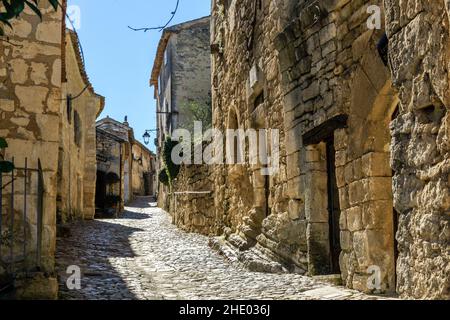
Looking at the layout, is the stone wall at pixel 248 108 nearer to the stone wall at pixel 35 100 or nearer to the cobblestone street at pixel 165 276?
the cobblestone street at pixel 165 276

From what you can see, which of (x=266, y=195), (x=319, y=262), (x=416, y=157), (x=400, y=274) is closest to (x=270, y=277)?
(x=319, y=262)

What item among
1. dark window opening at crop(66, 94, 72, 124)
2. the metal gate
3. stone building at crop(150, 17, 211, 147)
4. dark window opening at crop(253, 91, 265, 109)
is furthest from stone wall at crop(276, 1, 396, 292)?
stone building at crop(150, 17, 211, 147)

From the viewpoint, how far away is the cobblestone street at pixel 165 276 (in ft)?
17.1

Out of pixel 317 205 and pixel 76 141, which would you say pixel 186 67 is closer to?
pixel 76 141

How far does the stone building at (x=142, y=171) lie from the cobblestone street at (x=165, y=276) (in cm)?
2920

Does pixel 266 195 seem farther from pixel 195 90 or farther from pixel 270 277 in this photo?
pixel 195 90

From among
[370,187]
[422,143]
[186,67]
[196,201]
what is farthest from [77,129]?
[422,143]

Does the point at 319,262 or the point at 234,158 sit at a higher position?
the point at 234,158

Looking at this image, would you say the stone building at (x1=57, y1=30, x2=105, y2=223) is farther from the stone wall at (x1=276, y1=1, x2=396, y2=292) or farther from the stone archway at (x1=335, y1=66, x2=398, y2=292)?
the stone archway at (x1=335, y1=66, x2=398, y2=292)

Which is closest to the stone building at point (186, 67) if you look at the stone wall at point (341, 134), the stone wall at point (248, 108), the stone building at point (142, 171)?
the stone wall at point (248, 108)

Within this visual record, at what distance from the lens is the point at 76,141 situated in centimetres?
1675

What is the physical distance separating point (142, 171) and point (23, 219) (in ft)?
126
